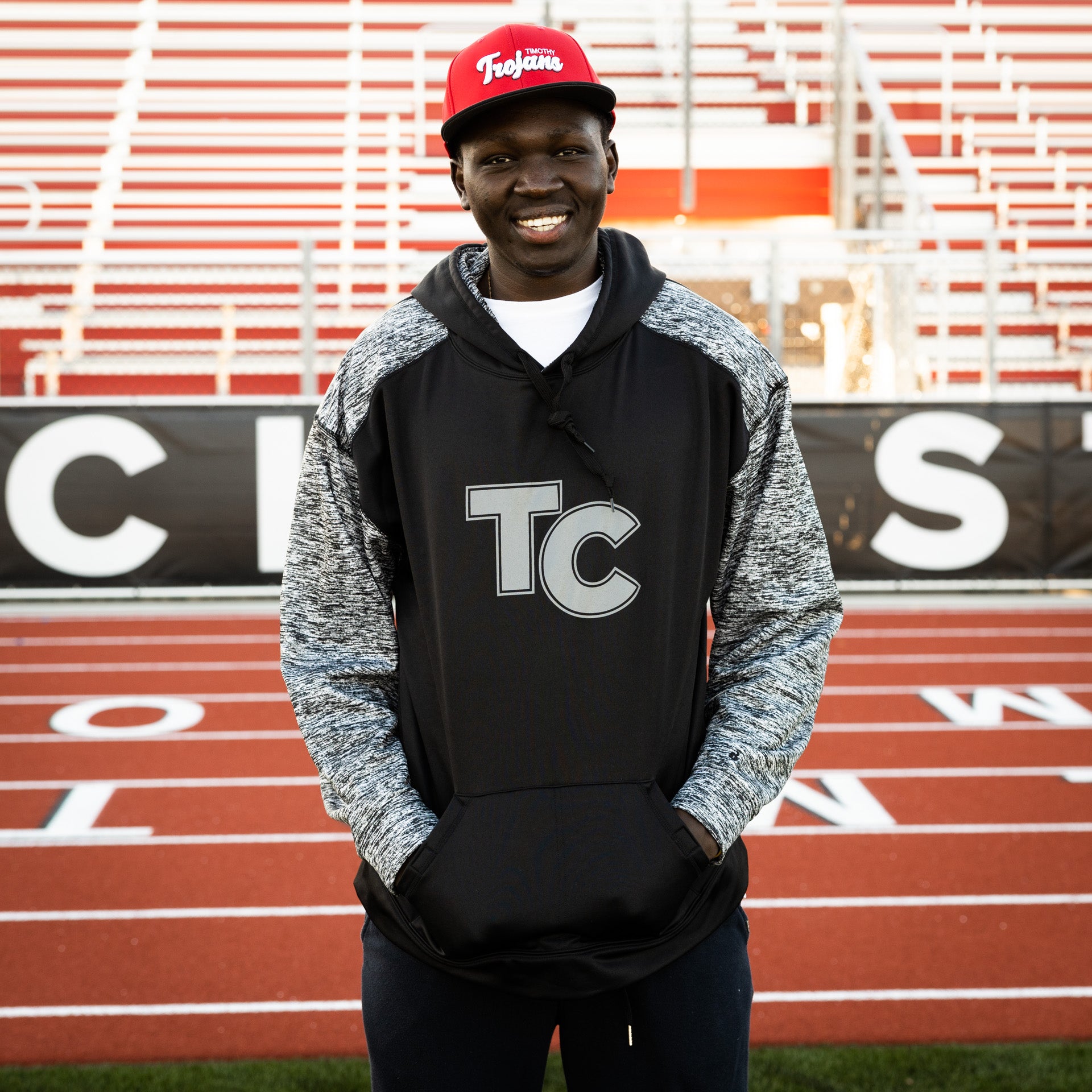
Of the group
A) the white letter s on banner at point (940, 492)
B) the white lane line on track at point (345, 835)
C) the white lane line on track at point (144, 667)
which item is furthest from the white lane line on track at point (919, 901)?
the white letter s on banner at point (940, 492)

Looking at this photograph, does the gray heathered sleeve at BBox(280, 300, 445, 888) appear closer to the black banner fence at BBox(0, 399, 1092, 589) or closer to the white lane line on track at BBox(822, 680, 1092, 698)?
the white lane line on track at BBox(822, 680, 1092, 698)

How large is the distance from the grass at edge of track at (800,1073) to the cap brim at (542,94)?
80.1 inches

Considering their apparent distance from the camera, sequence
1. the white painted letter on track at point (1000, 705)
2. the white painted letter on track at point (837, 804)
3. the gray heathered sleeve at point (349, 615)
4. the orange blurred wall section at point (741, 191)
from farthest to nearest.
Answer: the orange blurred wall section at point (741, 191)
the white painted letter on track at point (1000, 705)
the white painted letter on track at point (837, 804)
the gray heathered sleeve at point (349, 615)

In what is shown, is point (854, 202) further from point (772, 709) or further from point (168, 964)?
point (772, 709)

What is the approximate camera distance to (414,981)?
138 centimetres

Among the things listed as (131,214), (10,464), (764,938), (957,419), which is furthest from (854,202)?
(764,938)

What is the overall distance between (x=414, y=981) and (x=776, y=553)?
618mm

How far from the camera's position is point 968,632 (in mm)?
7676

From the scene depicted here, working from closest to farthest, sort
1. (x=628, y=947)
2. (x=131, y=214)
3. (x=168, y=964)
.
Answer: (x=628, y=947)
(x=168, y=964)
(x=131, y=214)

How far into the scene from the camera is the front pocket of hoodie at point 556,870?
1.29m

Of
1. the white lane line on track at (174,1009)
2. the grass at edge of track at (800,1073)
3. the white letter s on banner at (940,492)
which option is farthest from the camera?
the white letter s on banner at (940,492)

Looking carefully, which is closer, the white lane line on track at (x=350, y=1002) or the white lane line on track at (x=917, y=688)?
the white lane line on track at (x=350, y=1002)

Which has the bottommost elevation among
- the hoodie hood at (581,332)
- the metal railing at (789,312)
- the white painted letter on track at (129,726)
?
the white painted letter on track at (129,726)

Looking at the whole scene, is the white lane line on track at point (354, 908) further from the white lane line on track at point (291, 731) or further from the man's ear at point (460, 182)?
the man's ear at point (460, 182)
